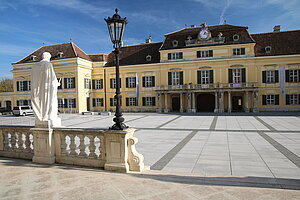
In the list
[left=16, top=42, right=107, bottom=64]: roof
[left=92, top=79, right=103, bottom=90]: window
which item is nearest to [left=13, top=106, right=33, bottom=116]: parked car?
[left=16, top=42, right=107, bottom=64]: roof

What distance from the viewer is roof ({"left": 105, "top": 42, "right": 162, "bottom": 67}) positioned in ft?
115

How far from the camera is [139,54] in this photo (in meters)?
36.4

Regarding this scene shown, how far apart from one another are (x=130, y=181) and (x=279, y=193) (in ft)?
9.62

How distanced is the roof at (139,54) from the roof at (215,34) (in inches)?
106

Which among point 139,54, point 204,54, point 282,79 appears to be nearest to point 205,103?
point 204,54

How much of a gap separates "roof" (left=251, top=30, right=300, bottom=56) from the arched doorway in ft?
28.8

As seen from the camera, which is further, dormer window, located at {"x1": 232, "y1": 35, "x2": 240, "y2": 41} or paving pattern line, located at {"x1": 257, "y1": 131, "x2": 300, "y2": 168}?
dormer window, located at {"x1": 232, "y1": 35, "x2": 240, "y2": 41}

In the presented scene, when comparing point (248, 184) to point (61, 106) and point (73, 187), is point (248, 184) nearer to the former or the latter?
→ point (73, 187)

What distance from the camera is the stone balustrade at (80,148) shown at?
207 inches

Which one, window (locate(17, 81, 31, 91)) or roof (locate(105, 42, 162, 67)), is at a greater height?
roof (locate(105, 42, 162, 67))

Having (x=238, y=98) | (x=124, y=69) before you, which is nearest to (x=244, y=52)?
(x=238, y=98)

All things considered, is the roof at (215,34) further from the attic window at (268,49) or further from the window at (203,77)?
the window at (203,77)

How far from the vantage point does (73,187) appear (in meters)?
4.35

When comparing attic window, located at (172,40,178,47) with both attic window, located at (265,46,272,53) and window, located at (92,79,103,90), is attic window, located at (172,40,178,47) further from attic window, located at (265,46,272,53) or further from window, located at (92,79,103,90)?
window, located at (92,79,103,90)
